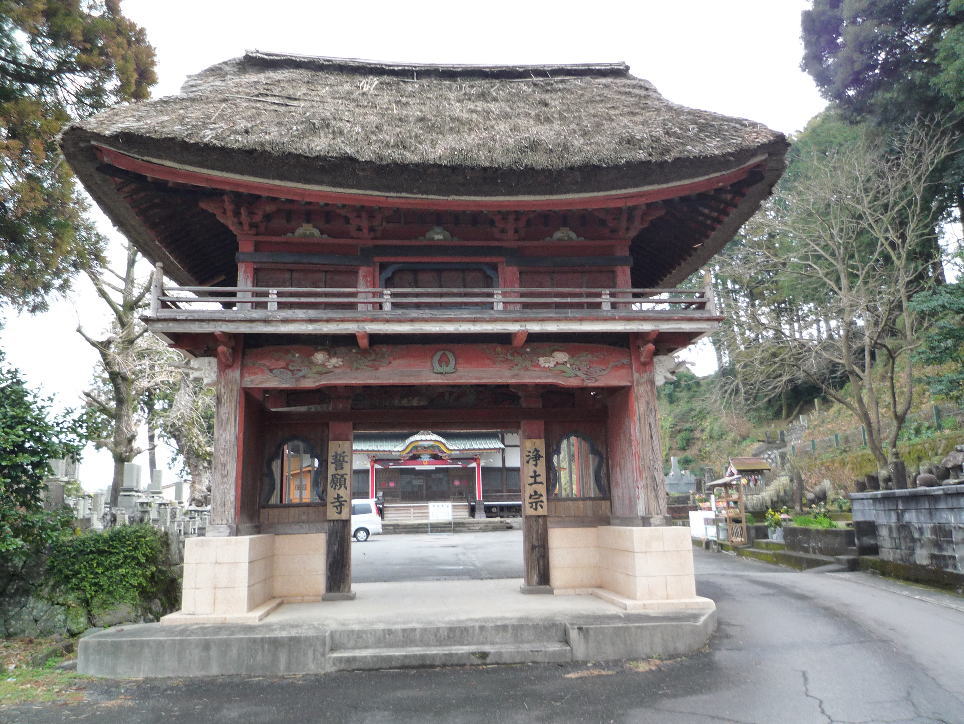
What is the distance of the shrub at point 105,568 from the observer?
30.5ft

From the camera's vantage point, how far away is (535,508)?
9.91m

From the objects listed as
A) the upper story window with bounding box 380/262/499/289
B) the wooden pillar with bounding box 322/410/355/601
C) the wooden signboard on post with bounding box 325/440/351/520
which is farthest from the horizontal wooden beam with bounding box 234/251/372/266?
the wooden signboard on post with bounding box 325/440/351/520

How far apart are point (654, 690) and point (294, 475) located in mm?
6088

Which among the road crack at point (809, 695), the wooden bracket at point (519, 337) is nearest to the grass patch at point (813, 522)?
the road crack at point (809, 695)

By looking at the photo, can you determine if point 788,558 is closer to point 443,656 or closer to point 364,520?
point 443,656

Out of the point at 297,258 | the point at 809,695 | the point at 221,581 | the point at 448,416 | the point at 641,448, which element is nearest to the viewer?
the point at 809,695

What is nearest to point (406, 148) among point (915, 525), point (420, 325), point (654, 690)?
point (420, 325)

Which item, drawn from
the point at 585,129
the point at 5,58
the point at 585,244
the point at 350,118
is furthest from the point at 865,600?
the point at 5,58

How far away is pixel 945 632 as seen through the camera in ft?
25.2

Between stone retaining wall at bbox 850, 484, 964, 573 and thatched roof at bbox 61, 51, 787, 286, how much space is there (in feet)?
18.2

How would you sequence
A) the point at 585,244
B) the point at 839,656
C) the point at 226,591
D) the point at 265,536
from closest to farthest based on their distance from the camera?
the point at 839,656, the point at 226,591, the point at 265,536, the point at 585,244

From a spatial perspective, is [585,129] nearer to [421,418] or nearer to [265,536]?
[421,418]

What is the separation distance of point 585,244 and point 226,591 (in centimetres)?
675

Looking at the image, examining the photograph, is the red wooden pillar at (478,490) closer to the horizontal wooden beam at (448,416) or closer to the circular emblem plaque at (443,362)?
the horizontal wooden beam at (448,416)
